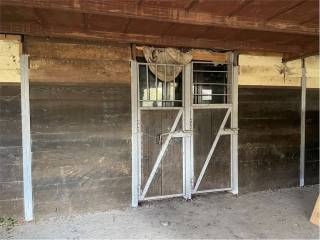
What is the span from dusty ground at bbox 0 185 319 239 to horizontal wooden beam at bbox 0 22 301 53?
1995 mm

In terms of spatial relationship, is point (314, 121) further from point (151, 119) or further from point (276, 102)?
point (151, 119)

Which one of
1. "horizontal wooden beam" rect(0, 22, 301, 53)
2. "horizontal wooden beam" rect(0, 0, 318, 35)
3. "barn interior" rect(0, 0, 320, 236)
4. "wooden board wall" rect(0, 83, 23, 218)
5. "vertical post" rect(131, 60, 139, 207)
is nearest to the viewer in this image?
"horizontal wooden beam" rect(0, 0, 318, 35)

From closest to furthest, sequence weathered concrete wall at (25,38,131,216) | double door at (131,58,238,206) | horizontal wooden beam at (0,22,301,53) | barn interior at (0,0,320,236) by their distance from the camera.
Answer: barn interior at (0,0,320,236)
horizontal wooden beam at (0,22,301,53)
weathered concrete wall at (25,38,131,216)
double door at (131,58,238,206)

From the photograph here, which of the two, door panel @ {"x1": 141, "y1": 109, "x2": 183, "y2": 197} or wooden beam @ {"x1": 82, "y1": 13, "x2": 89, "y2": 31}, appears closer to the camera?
wooden beam @ {"x1": 82, "y1": 13, "x2": 89, "y2": 31}

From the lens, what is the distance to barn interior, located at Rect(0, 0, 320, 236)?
2.68 metres

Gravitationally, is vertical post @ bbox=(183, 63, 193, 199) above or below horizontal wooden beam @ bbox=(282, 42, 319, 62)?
below

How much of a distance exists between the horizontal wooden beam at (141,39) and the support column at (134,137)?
0.37 meters

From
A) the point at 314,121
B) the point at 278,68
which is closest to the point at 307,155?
the point at 314,121

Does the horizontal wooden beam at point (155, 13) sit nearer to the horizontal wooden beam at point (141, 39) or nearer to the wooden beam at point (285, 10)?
the wooden beam at point (285, 10)

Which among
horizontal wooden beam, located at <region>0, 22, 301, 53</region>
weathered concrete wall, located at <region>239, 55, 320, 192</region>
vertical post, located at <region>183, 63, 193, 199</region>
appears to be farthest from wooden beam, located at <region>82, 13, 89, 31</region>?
weathered concrete wall, located at <region>239, 55, 320, 192</region>

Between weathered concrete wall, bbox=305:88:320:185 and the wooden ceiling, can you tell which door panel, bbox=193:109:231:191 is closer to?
the wooden ceiling

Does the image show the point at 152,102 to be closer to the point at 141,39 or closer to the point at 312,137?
the point at 141,39

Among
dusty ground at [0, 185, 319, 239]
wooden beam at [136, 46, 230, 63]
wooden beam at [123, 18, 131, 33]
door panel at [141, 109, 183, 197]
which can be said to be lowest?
dusty ground at [0, 185, 319, 239]

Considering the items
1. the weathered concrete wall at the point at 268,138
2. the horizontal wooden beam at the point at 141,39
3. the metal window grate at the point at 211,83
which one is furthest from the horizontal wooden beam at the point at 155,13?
the weathered concrete wall at the point at 268,138
